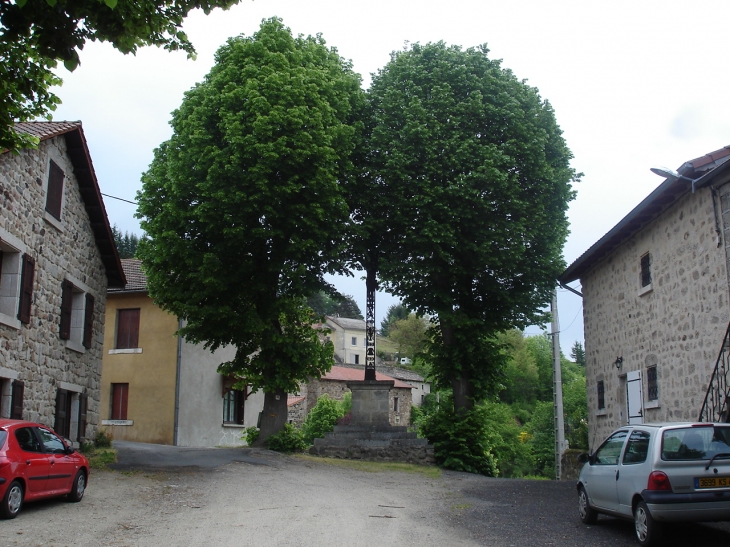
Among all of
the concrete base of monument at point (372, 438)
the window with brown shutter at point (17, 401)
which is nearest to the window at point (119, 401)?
the concrete base of monument at point (372, 438)

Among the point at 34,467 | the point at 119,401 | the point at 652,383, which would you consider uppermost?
the point at 652,383

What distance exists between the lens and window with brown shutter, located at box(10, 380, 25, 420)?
1474 centimetres

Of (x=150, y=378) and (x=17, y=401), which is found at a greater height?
(x=150, y=378)

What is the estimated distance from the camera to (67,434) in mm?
18250

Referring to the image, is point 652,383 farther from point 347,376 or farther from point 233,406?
point 347,376

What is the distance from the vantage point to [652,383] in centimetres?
1633

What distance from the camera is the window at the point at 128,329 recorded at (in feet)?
94.5

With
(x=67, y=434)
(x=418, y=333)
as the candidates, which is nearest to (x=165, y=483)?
(x=67, y=434)

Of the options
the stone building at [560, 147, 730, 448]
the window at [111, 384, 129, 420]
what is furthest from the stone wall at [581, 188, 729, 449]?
the window at [111, 384, 129, 420]

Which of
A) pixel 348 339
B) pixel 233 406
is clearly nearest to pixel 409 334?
pixel 348 339

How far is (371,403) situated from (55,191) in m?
10.6

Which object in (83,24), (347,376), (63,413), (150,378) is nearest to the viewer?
(83,24)

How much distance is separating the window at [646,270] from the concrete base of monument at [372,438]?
26.2 ft

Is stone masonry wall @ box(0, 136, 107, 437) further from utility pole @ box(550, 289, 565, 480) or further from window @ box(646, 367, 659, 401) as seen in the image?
utility pole @ box(550, 289, 565, 480)
